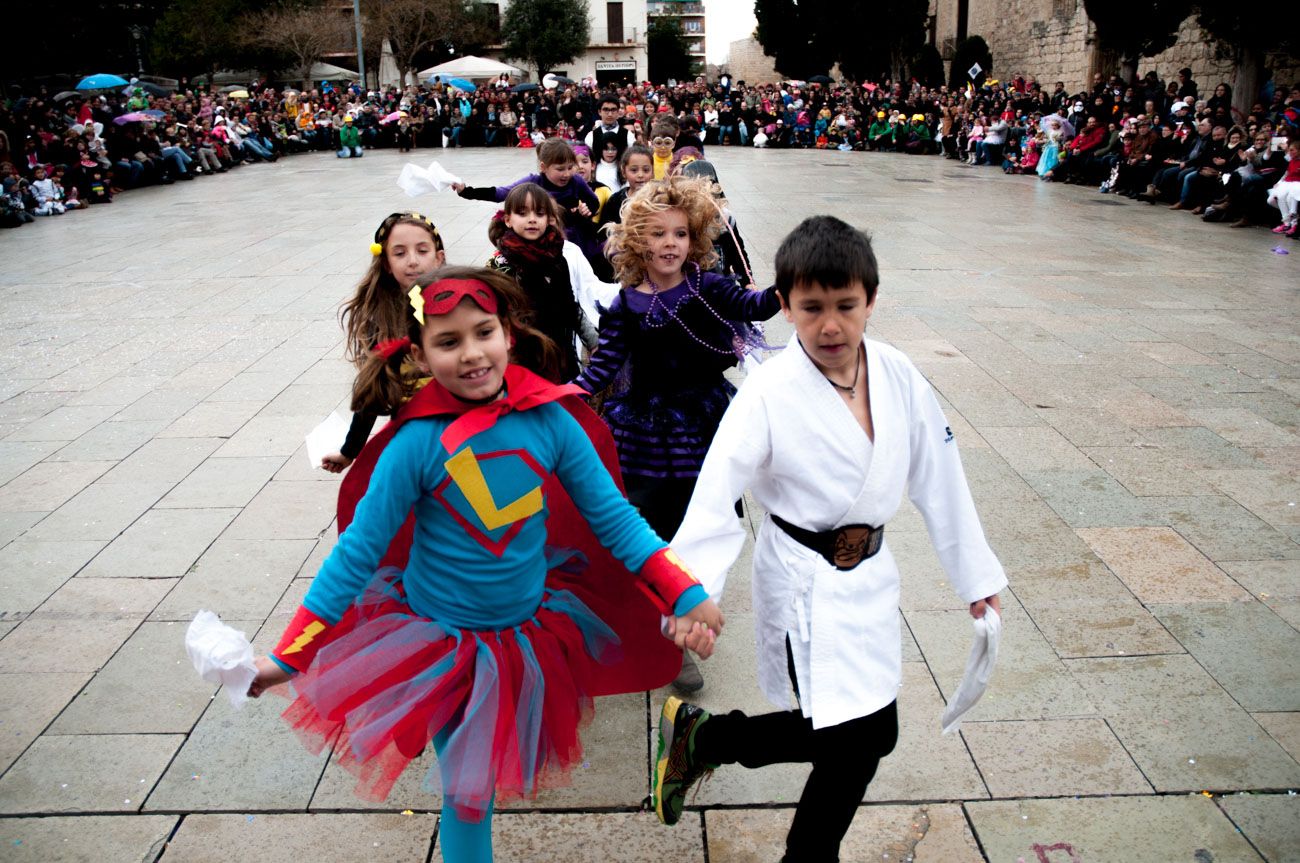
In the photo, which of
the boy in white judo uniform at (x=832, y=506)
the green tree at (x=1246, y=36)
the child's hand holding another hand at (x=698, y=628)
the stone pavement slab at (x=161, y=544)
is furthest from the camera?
the green tree at (x=1246, y=36)

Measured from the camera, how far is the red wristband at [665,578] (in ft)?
7.48

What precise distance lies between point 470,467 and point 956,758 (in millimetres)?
1753

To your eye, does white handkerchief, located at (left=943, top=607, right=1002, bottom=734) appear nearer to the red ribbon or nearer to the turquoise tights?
the turquoise tights

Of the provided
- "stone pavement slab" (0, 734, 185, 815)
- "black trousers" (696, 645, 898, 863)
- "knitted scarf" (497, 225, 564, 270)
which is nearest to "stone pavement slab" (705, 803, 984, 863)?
"black trousers" (696, 645, 898, 863)

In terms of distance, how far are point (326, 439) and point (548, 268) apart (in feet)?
5.53

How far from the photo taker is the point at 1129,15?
19922mm

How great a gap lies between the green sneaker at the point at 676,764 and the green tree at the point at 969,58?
3321 cm

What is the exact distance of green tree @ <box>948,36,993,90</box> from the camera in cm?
3262

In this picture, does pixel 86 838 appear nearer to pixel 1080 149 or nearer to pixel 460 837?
pixel 460 837

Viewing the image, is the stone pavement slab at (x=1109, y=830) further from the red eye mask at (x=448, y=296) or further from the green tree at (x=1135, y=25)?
the green tree at (x=1135, y=25)

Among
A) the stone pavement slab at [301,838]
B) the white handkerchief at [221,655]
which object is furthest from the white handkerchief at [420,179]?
the white handkerchief at [221,655]

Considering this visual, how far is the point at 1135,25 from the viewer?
19984 mm

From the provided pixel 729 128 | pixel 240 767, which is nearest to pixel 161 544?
pixel 240 767

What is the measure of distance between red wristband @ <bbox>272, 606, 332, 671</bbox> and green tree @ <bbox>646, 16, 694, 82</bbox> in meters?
86.9
